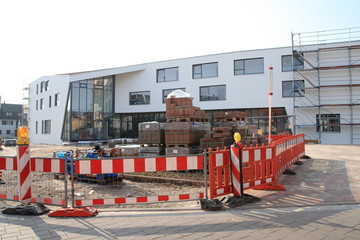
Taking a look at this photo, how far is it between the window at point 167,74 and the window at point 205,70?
225cm

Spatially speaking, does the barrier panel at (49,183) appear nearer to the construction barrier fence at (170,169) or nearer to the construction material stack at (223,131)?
the construction barrier fence at (170,169)

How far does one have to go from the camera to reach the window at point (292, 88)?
1091 inches

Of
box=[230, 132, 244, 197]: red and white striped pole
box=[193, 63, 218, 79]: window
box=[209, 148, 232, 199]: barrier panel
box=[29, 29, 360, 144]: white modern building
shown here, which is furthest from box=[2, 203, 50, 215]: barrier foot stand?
box=[193, 63, 218, 79]: window

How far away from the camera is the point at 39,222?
5.05 meters

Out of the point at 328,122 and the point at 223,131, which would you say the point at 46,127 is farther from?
the point at 328,122

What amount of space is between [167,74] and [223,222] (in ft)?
95.3

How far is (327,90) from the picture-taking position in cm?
2736

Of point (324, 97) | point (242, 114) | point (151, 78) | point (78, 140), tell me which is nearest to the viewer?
point (242, 114)

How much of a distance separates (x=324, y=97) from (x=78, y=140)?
24953mm

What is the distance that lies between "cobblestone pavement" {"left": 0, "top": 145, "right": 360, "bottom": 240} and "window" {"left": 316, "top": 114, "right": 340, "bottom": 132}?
22.5 m

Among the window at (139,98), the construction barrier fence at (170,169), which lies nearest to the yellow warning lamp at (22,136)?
the construction barrier fence at (170,169)

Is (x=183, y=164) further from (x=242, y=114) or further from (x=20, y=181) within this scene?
(x=242, y=114)

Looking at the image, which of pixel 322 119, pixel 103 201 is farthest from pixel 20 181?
pixel 322 119

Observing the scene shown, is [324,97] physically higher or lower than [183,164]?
higher
